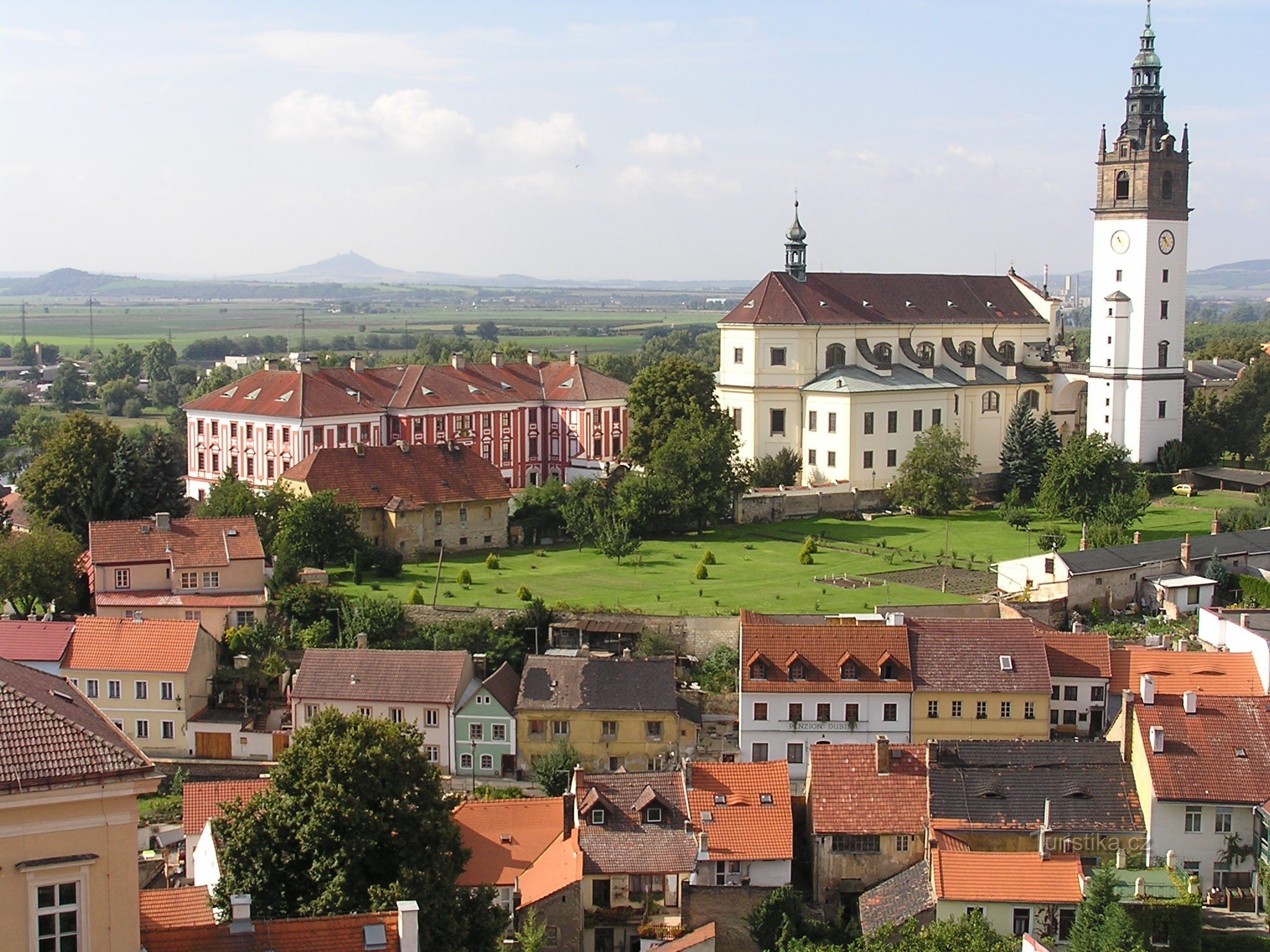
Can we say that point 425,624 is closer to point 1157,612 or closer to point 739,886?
point 739,886

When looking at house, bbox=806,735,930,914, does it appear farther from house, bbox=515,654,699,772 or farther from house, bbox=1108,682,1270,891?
house, bbox=515,654,699,772

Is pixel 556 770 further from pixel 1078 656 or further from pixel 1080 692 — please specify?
pixel 1078 656

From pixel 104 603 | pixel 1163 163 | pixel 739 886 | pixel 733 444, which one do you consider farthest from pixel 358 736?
pixel 1163 163

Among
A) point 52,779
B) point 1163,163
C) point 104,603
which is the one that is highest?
point 1163,163

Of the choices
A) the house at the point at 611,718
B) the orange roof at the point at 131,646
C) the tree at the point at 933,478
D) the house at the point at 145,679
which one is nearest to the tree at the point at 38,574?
the orange roof at the point at 131,646

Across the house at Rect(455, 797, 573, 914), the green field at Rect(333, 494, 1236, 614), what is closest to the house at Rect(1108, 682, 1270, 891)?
the house at Rect(455, 797, 573, 914)

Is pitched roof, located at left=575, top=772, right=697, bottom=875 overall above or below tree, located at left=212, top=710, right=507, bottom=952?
below
